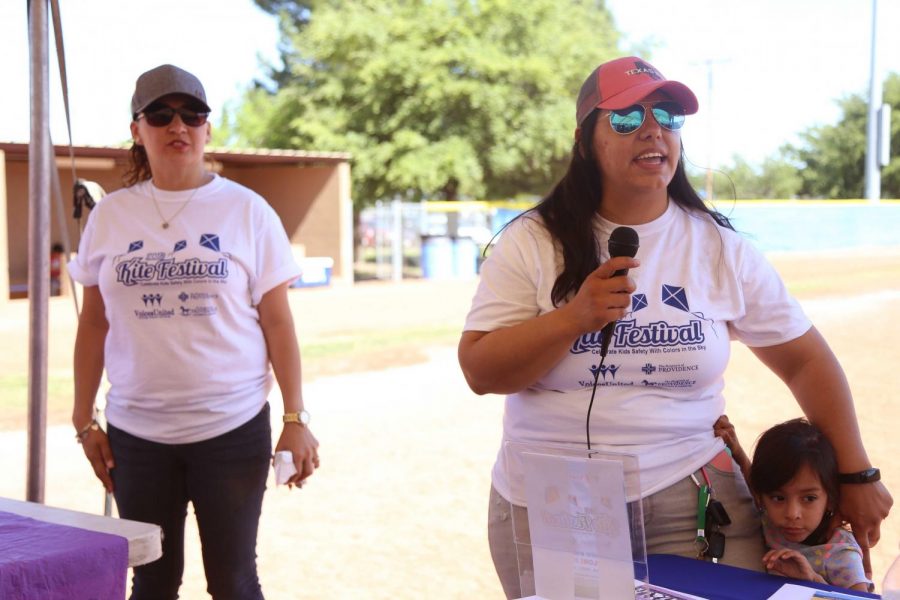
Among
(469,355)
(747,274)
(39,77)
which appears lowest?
(469,355)

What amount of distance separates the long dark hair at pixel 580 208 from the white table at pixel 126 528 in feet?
2.80

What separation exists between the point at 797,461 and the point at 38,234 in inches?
84.8

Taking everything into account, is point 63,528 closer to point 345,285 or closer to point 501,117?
point 345,285

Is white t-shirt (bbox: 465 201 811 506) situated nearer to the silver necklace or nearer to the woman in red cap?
the woman in red cap

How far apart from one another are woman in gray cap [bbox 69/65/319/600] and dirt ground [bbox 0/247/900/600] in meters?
1.88

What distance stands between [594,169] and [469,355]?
46cm

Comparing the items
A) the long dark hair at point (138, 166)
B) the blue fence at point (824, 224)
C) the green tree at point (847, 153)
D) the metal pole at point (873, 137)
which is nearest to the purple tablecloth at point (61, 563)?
the long dark hair at point (138, 166)

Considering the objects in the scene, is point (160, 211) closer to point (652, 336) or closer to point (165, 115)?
point (165, 115)

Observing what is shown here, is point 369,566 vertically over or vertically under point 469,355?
under

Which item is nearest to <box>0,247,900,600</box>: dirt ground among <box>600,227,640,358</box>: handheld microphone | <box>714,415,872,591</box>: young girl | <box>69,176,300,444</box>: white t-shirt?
<box>69,176,300,444</box>: white t-shirt

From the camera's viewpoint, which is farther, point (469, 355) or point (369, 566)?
point (369, 566)

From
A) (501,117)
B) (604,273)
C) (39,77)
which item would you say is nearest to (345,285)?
(501,117)

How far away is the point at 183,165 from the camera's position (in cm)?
257

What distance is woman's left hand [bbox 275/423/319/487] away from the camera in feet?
8.53
